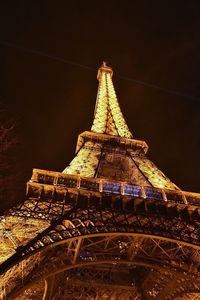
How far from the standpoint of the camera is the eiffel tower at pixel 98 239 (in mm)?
10023

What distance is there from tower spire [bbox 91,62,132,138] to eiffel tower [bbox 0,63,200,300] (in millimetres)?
6292

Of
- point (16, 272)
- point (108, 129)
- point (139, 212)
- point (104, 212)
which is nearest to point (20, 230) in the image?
point (16, 272)

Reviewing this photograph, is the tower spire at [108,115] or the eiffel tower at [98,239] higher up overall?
the tower spire at [108,115]

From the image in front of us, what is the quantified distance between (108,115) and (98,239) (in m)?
13.9

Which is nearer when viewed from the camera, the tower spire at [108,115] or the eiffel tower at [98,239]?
the eiffel tower at [98,239]

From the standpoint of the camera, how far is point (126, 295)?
15680mm

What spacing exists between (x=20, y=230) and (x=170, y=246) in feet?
20.0

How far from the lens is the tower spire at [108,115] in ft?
76.9

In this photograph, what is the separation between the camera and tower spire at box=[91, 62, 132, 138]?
23438 mm

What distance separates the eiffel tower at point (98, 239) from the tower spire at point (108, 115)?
20.6 ft

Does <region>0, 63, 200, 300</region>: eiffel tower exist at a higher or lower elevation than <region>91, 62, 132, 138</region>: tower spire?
lower

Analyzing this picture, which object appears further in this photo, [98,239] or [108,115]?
[108,115]

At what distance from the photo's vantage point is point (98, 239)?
13.2 metres

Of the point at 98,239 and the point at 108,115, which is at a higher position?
the point at 108,115
